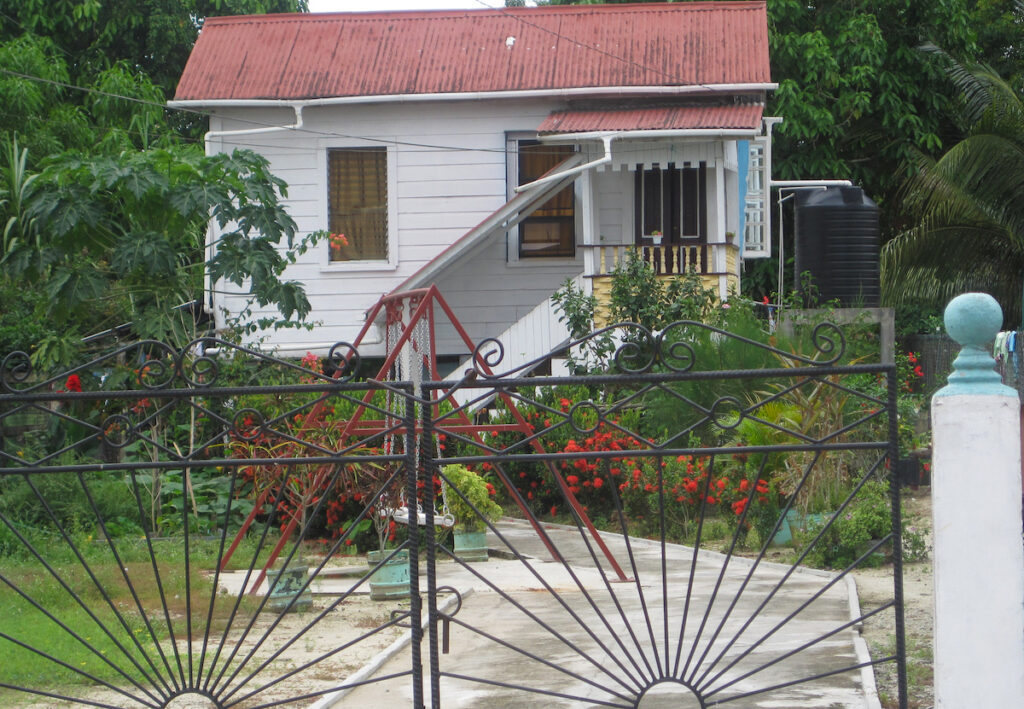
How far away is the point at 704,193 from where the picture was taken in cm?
1592

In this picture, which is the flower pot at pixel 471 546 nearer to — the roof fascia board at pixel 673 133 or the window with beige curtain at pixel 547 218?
the roof fascia board at pixel 673 133

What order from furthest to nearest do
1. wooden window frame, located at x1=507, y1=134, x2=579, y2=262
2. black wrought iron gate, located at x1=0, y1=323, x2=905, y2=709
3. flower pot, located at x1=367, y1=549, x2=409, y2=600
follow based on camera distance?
wooden window frame, located at x1=507, y1=134, x2=579, y2=262 < flower pot, located at x1=367, y1=549, x2=409, y2=600 < black wrought iron gate, located at x1=0, y1=323, x2=905, y2=709

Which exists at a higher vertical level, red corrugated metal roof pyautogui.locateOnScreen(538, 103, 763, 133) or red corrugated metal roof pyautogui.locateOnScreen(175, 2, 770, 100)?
red corrugated metal roof pyautogui.locateOnScreen(175, 2, 770, 100)

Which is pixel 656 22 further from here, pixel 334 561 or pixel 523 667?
pixel 523 667

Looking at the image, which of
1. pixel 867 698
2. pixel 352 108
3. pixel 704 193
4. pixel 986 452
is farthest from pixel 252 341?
pixel 986 452

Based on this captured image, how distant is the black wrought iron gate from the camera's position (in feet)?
14.7

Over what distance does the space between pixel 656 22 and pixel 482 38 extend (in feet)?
8.49

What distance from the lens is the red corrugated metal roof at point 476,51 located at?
1573cm

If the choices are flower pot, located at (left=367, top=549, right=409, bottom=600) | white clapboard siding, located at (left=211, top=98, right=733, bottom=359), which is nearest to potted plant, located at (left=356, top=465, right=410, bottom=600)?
flower pot, located at (left=367, top=549, right=409, bottom=600)

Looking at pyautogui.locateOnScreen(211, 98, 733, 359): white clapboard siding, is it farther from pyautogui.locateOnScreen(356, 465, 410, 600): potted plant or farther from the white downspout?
pyautogui.locateOnScreen(356, 465, 410, 600): potted plant

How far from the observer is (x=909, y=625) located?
7020 mm

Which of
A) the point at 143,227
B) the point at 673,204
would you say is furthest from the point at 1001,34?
the point at 143,227

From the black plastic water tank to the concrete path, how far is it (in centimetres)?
590

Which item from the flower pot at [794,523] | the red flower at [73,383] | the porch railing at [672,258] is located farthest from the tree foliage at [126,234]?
the flower pot at [794,523]
